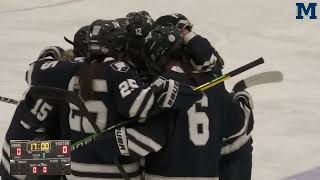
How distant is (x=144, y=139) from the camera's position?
1982mm

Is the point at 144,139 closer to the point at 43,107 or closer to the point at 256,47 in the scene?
the point at 43,107

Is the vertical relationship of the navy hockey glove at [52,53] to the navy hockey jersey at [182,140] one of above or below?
above

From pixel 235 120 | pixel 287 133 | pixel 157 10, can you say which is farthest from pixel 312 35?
pixel 235 120

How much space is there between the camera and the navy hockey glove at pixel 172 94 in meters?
1.96

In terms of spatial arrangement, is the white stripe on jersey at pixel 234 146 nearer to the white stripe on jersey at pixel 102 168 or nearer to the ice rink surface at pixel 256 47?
the white stripe on jersey at pixel 102 168

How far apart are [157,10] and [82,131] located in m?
7.18

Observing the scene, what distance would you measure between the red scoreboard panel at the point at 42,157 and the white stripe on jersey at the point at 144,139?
212 millimetres

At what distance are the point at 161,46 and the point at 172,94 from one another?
15 cm

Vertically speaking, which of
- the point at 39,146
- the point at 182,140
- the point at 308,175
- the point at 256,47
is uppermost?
the point at 39,146

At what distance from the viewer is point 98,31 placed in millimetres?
2025

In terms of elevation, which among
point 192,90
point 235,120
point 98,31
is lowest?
point 235,120

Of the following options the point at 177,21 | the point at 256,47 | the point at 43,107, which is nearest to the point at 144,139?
the point at 43,107

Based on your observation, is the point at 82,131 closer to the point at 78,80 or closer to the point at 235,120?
the point at 78,80

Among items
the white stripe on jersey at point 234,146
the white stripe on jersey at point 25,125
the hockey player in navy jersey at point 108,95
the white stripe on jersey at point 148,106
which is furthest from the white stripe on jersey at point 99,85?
the white stripe on jersey at point 234,146
